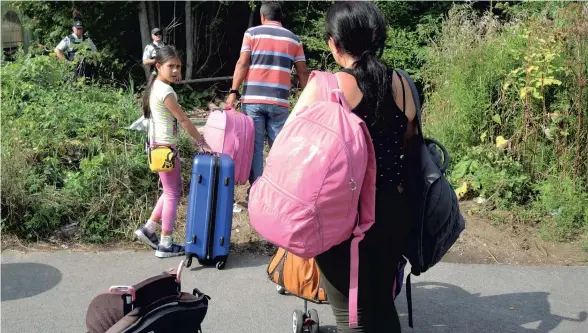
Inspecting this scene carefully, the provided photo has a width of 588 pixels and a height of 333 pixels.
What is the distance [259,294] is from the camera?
14.3 ft

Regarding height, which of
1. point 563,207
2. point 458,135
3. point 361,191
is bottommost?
point 563,207

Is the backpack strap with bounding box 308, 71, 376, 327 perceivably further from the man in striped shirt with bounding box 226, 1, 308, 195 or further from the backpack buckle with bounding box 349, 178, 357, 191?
the man in striped shirt with bounding box 226, 1, 308, 195

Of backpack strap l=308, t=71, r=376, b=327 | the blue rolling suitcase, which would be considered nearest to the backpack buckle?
backpack strap l=308, t=71, r=376, b=327

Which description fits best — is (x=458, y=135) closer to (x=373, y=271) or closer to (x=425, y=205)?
(x=425, y=205)

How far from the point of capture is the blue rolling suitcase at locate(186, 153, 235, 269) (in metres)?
4.64

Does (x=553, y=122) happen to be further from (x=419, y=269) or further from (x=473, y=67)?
(x=419, y=269)

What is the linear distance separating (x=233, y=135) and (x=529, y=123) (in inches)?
118

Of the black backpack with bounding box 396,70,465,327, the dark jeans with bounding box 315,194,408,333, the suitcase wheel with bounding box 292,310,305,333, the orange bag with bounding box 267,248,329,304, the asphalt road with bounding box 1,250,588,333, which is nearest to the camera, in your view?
the dark jeans with bounding box 315,194,408,333

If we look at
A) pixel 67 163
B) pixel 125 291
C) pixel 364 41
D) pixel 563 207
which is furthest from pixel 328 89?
pixel 67 163

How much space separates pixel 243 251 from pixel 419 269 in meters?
2.48

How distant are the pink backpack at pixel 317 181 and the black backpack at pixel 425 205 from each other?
1.23 feet

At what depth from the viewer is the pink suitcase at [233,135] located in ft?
16.8

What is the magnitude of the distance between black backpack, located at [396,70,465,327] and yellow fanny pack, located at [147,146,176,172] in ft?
7.85

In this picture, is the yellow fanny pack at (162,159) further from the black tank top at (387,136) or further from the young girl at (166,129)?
the black tank top at (387,136)
